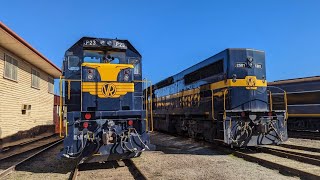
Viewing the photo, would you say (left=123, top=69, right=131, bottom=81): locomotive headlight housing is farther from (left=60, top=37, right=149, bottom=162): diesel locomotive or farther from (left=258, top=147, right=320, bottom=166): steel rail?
(left=258, top=147, right=320, bottom=166): steel rail

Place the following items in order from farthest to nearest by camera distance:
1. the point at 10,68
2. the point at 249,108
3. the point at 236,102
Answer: the point at 10,68, the point at 249,108, the point at 236,102

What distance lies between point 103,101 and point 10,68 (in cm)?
828

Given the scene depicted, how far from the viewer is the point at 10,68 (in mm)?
14344

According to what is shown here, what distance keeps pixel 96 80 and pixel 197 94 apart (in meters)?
5.33

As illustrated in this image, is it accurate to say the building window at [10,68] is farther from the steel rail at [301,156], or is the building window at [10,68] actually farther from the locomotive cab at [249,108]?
the steel rail at [301,156]

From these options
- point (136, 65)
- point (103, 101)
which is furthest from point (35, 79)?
point (103, 101)

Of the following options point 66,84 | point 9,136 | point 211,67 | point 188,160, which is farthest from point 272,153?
point 9,136

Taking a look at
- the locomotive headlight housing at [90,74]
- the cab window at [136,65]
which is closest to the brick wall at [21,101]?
the locomotive headlight housing at [90,74]

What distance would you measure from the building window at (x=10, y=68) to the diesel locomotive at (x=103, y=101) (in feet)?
22.6

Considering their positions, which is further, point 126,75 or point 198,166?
point 126,75

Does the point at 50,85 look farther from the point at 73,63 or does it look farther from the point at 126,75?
the point at 126,75

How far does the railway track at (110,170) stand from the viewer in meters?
6.84

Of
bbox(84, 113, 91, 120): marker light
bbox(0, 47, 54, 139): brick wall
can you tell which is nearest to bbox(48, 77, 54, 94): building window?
bbox(0, 47, 54, 139): brick wall

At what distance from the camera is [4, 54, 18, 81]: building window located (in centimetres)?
1377
